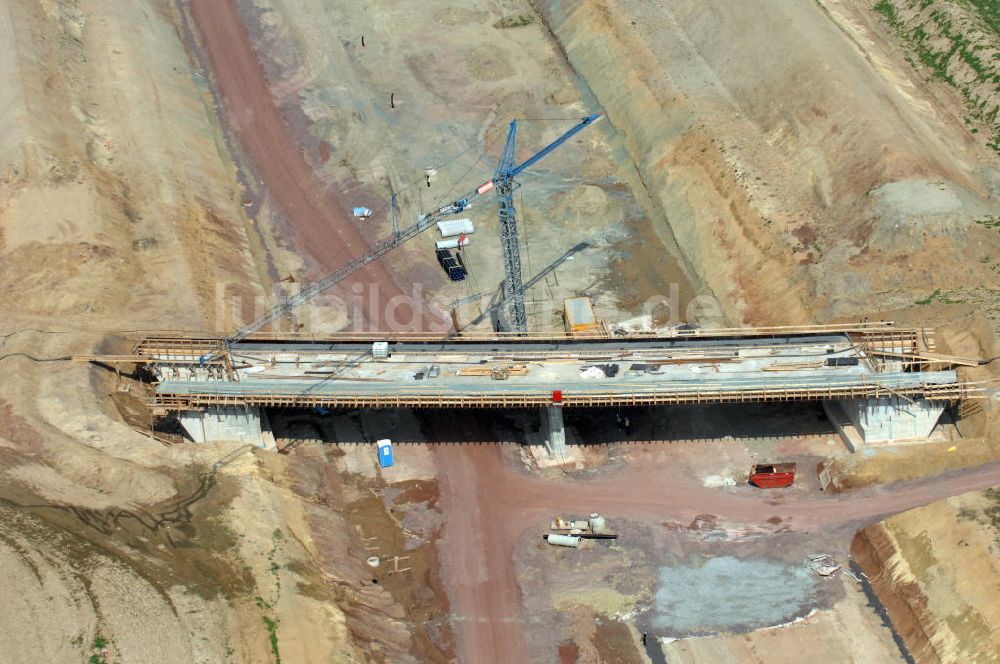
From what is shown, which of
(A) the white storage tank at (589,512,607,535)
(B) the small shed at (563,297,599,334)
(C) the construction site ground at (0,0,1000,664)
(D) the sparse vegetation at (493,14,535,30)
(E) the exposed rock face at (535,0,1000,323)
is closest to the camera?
(C) the construction site ground at (0,0,1000,664)

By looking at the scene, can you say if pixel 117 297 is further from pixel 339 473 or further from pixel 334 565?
pixel 334 565

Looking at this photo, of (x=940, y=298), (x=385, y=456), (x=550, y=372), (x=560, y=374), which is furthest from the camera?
(x=940, y=298)

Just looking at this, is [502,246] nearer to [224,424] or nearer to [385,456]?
[385,456]

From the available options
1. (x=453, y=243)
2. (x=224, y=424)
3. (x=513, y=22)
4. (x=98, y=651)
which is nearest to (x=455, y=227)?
(x=453, y=243)

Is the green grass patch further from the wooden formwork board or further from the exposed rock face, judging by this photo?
the exposed rock face

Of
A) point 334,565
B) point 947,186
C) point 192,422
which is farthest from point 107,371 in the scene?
point 947,186

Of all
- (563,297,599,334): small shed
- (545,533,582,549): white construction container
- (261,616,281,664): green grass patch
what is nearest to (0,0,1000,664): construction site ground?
(261,616,281,664): green grass patch

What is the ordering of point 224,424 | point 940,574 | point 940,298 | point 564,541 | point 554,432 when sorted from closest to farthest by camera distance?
point 940,574 < point 564,541 < point 224,424 < point 554,432 < point 940,298
